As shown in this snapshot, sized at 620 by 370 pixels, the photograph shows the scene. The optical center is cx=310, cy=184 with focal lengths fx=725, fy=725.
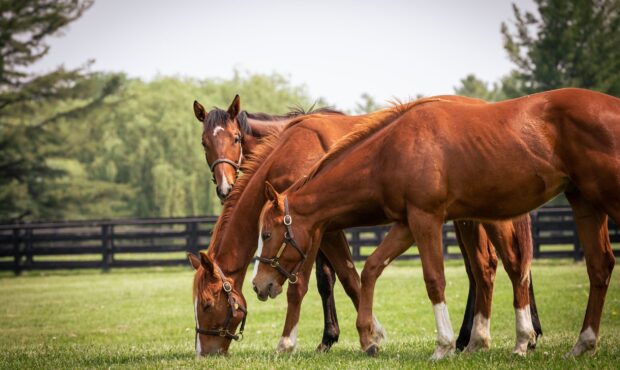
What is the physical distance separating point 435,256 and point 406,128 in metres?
1.11

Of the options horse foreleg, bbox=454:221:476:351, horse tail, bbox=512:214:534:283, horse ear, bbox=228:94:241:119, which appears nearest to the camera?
horse tail, bbox=512:214:534:283

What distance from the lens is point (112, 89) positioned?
33.9 meters

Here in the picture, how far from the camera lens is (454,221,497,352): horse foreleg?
6.70 meters

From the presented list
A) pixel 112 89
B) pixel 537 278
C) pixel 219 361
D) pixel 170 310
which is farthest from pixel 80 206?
pixel 219 361

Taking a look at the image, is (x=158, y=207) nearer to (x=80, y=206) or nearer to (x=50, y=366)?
(x=80, y=206)

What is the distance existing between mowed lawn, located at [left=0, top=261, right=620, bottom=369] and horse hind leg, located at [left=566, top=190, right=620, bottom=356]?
0.56 ft

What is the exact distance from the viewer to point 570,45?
2814 centimetres

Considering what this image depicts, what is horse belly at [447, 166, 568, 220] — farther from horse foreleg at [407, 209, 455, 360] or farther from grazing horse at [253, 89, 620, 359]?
horse foreleg at [407, 209, 455, 360]

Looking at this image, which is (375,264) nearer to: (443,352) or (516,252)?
(443,352)

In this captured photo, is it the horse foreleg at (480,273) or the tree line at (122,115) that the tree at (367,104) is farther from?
the horse foreleg at (480,273)

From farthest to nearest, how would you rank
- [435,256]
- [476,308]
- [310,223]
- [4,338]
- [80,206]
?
[80,206], [4,338], [476,308], [310,223], [435,256]

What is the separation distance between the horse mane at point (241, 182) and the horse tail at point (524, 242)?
2.56 metres

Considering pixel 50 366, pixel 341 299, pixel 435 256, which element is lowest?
pixel 341 299

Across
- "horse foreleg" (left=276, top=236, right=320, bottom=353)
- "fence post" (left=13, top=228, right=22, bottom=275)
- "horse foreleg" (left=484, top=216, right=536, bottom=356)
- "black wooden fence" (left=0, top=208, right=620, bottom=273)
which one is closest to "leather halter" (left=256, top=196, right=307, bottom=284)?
"horse foreleg" (left=276, top=236, right=320, bottom=353)
